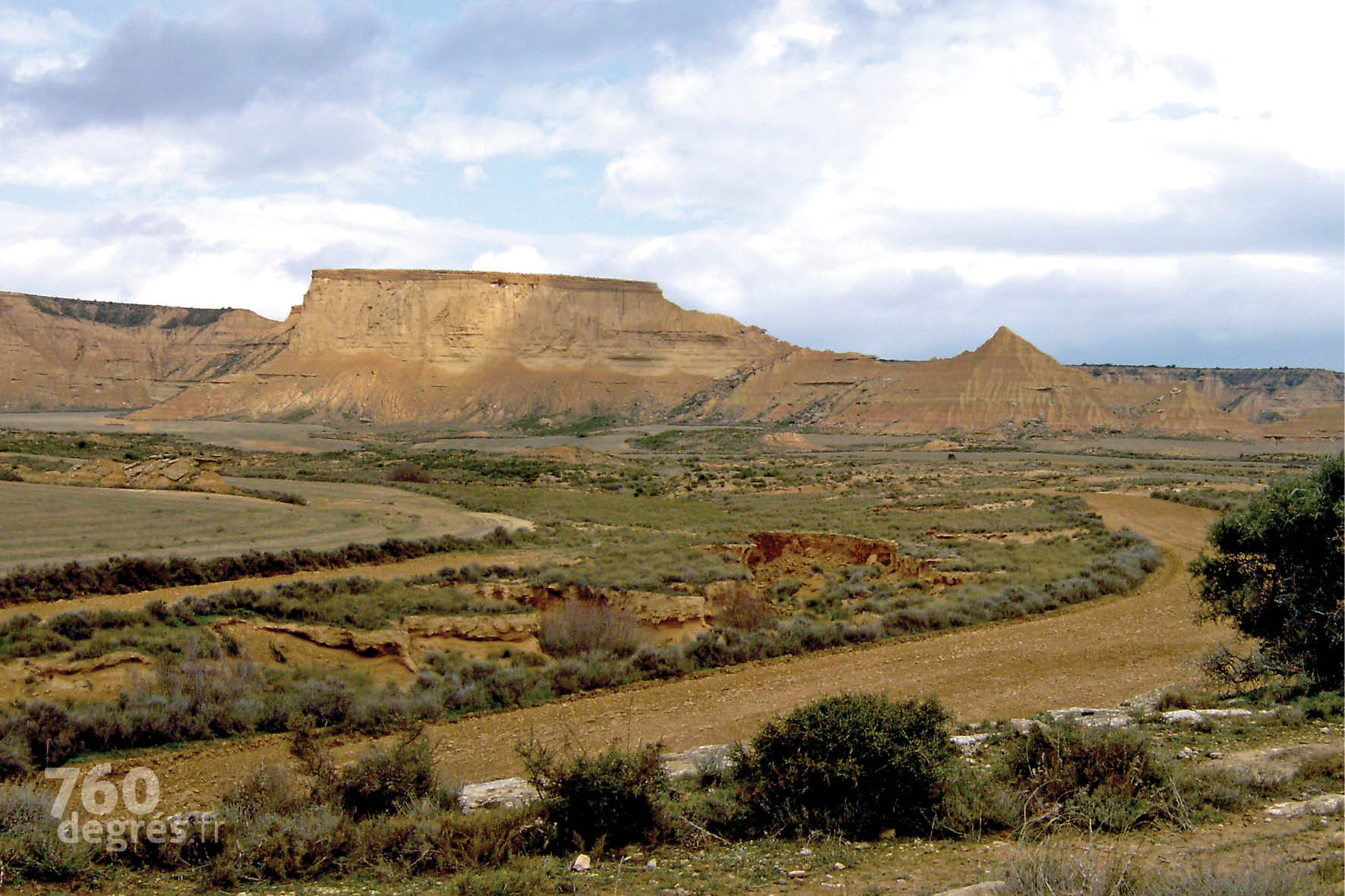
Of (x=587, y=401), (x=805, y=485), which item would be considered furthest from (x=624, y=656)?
(x=587, y=401)

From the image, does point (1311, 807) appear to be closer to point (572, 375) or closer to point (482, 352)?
point (572, 375)

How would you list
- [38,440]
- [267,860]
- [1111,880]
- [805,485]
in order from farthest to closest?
[38,440], [805,485], [267,860], [1111,880]

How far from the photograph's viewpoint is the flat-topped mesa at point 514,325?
445ft

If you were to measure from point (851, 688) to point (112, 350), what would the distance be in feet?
603

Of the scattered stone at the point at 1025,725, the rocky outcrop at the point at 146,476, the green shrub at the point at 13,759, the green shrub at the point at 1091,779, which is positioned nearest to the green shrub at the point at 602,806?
the green shrub at the point at 1091,779

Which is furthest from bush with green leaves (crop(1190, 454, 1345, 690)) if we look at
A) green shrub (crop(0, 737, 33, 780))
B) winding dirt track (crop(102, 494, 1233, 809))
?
green shrub (crop(0, 737, 33, 780))

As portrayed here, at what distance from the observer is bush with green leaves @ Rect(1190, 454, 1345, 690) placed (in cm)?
1130

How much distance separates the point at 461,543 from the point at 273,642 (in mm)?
9055

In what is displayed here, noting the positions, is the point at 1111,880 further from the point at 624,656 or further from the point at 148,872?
the point at 624,656

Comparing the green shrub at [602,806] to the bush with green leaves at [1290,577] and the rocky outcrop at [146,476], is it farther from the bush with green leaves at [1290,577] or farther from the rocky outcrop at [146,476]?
the rocky outcrop at [146,476]

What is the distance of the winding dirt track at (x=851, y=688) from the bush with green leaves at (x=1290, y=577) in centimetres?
142

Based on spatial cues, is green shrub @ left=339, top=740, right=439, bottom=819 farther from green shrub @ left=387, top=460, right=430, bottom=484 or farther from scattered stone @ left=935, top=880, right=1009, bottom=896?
green shrub @ left=387, top=460, right=430, bottom=484

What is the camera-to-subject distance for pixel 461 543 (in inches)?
877

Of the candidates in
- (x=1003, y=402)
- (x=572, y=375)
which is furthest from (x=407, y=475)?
(x=572, y=375)
